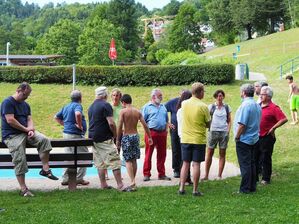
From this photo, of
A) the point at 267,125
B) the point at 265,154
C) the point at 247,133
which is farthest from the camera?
the point at 265,154

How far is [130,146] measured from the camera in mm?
8273

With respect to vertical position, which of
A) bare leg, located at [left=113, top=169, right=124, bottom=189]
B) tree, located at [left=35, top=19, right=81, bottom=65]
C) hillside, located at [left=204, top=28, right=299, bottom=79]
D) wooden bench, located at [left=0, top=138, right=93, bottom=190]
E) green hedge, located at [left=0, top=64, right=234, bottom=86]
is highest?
tree, located at [left=35, top=19, right=81, bottom=65]

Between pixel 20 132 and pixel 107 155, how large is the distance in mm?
1396

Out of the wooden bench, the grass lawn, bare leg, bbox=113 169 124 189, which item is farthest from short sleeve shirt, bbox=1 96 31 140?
A: bare leg, bbox=113 169 124 189

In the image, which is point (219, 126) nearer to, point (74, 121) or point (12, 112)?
point (74, 121)

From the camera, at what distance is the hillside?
4350cm

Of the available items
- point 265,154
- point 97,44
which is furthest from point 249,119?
point 97,44

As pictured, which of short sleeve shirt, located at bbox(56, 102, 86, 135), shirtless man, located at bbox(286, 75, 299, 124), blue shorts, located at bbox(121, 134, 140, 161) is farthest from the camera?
shirtless man, located at bbox(286, 75, 299, 124)

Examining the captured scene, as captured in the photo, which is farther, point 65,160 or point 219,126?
point 219,126

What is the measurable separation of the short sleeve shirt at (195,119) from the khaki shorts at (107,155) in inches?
49.8

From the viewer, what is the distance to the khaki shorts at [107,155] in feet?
26.5

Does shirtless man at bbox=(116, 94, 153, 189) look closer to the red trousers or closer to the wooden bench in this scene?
the wooden bench

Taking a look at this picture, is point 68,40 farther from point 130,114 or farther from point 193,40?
point 130,114

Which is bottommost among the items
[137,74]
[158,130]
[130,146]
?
[130,146]
